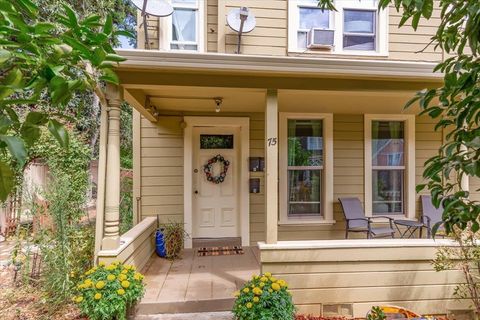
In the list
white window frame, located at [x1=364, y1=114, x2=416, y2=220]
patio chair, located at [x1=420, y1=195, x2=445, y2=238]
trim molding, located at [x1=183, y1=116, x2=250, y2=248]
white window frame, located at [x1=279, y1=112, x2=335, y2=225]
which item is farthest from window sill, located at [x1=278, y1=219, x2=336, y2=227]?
patio chair, located at [x1=420, y1=195, x2=445, y2=238]

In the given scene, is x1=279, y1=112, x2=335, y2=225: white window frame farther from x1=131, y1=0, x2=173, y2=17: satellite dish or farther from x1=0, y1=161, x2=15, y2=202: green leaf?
x1=0, y1=161, x2=15, y2=202: green leaf

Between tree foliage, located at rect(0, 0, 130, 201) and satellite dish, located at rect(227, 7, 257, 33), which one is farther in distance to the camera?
satellite dish, located at rect(227, 7, 257, 33)

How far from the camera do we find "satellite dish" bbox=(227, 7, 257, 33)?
437cm

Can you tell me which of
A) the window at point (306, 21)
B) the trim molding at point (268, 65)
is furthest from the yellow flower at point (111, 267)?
the window at point (306, 21)

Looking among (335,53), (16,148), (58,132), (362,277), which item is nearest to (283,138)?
(335,53)

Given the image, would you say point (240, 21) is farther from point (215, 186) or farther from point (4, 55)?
point (4, 55)

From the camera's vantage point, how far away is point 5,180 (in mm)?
558

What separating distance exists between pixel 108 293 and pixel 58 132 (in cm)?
234

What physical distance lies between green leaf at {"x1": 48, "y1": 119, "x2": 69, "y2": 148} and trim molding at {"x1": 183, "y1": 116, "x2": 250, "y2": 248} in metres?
4.15

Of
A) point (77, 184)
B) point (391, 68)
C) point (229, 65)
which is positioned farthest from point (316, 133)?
point (77, 184)

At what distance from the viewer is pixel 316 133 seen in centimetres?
504

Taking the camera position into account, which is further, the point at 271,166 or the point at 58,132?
the point at 271,166

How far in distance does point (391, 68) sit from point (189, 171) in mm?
3211

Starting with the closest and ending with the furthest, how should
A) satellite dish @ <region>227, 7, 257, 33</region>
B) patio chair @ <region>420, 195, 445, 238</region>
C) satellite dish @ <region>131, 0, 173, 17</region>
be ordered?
satellite dish @ <region>131, 0, 173, 17</region>, satellite dish @ <region>227, 7, 257, 33</region>, patio chair @ <region>420, 195, 445, 238</region>
